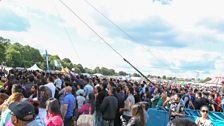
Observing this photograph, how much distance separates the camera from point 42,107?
600 centimetres

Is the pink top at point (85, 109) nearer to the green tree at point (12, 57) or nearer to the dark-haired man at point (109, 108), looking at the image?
the dark-haired man at point (109, 108)

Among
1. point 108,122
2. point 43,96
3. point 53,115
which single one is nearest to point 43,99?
point 43,96

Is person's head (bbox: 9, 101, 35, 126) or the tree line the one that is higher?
the tree line

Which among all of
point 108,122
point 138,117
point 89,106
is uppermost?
point 138,117

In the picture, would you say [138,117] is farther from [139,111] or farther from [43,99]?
[43,99]

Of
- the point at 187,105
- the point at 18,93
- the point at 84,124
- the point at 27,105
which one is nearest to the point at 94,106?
the point at 84,124

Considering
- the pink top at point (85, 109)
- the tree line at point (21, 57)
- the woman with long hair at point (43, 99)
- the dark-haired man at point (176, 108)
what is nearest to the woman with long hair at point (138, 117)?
the woman with long hair at point (43, 99)

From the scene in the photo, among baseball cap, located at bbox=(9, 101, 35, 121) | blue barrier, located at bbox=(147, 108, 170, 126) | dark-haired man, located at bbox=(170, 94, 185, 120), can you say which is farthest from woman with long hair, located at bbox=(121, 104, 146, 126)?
dark-haired man, located at bbox=(170, 94, 185, 120)

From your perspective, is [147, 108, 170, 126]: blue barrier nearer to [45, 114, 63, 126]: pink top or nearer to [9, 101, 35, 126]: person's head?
[45, 114, 63, 126]: pink top

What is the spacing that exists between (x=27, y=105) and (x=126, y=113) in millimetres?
6628

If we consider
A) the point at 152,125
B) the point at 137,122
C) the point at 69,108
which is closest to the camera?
the point at 137,122

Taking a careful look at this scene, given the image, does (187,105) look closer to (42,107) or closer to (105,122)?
(105,122)

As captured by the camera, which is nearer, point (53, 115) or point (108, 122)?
point (53, 115)

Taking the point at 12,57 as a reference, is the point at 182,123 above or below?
below
